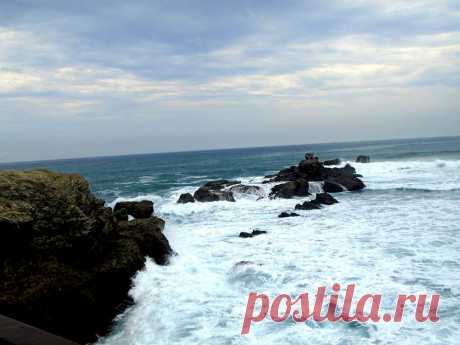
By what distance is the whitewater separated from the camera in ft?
24.5

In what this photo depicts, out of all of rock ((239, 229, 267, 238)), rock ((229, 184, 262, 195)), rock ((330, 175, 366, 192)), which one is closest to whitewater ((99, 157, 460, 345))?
rock ((239, 229, 267, 238))

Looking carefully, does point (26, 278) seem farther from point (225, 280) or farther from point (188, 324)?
point (225, 280)

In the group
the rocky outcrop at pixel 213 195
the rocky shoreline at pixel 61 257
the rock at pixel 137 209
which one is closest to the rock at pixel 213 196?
the rocky outcrop at pixel 213 195

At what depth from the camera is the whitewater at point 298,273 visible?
24.5ft

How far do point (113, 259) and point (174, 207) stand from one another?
16.5 metres

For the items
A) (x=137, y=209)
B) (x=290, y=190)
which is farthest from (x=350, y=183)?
(x=137, y=209)

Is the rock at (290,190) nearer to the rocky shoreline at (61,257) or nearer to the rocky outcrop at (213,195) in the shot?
the rocky outcrop at (213,195)

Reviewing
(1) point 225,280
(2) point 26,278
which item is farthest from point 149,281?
(2) point 26,278

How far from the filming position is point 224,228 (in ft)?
61.3

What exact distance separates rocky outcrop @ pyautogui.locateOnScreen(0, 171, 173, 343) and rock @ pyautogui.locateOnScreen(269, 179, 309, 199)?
62.3ft

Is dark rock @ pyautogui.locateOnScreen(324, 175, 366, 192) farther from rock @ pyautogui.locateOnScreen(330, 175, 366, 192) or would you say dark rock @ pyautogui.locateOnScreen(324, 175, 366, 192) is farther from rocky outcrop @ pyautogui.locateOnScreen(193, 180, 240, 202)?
rocky outcrop @ pyautogui.locateOnScreen(193, 180, 240, 202)

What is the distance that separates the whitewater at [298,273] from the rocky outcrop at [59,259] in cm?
79

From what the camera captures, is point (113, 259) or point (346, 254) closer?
point (113, 259)

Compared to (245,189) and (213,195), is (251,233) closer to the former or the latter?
(213,195)
